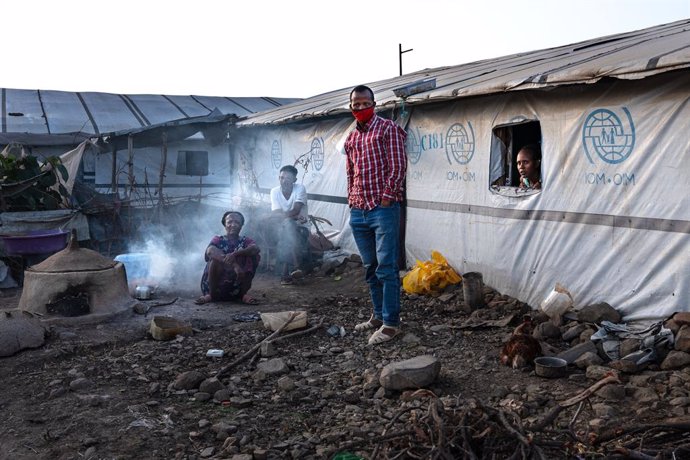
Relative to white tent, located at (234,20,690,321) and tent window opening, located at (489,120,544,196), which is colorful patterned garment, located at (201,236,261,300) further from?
tent window opening, located at (489,120,544,196)

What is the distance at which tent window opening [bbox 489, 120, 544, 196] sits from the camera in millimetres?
6109

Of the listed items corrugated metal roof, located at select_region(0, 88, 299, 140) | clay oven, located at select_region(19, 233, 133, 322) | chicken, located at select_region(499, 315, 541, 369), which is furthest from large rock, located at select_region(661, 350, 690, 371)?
corrugated metal roof, located at select_region(0, 88, 299, 140)

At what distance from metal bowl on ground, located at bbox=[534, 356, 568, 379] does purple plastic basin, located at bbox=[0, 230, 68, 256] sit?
708 centimetres

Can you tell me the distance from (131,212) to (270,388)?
7.69 m

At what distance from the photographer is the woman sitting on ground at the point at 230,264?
6.92 meters

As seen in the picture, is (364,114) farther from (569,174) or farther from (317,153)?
(317,153)

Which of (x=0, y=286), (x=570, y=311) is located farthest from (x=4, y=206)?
(x=570, y=311)

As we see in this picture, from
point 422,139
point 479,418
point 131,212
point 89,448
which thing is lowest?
point 89,448

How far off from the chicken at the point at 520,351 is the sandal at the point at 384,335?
0.97 meters

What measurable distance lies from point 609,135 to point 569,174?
0.54m

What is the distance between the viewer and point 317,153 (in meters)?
10.3

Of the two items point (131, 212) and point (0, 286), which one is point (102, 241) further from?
point (0, 286)

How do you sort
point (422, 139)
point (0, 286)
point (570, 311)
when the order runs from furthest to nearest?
1. point (0, 286)
2. point (422, 139)
3. point (570, 311)

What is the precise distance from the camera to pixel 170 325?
18.3 ft
